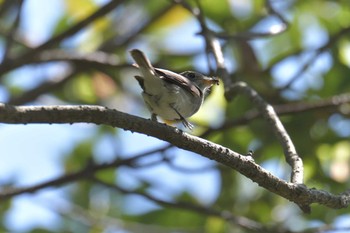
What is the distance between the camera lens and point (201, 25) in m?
4.83

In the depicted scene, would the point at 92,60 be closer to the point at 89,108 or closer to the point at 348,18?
the point at 348,18

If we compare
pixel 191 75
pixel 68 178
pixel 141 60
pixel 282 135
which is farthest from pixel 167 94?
pixel 68 178

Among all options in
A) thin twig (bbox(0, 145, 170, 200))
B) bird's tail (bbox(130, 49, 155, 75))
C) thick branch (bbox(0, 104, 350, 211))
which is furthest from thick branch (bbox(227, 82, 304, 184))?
thin twig (bbox(0, 145, 170, 200))

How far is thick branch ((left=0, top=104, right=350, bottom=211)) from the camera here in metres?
2.40

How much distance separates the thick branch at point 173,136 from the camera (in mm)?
2396

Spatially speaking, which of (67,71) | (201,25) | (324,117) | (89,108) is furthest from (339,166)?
(89,108)

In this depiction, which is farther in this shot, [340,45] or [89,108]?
[340,45]

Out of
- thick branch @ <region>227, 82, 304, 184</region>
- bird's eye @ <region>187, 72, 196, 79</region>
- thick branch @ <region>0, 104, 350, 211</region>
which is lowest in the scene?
thick branch @ <region>0, 104, 350, 211</region>

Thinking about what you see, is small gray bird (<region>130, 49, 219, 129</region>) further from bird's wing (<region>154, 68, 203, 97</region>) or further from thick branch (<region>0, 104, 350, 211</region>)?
thick branch (<region>0, 104, 350, 211</region>)

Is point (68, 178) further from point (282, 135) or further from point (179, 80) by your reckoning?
point (282, 135)

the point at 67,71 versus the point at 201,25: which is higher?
the point at 67,71

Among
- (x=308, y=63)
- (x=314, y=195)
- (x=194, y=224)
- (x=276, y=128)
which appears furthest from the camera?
(x=194, y=224)

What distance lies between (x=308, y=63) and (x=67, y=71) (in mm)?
2529

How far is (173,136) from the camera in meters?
2.89
